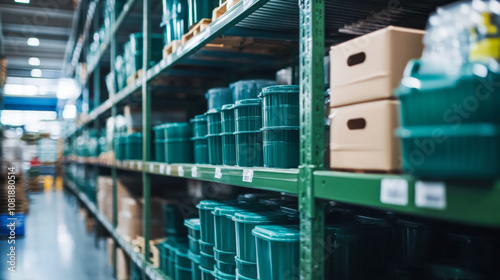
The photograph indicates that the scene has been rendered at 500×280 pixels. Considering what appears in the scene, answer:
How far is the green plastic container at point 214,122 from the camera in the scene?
216 cm

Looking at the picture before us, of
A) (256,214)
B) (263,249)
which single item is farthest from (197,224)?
(263,249)

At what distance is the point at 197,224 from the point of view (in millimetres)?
2334

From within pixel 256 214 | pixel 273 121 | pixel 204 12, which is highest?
pixel 204 12

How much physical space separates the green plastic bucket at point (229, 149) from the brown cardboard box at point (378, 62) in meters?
0.89

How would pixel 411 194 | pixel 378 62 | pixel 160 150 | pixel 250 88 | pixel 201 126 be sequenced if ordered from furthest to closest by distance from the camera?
pixel 160 150, pixel 201 126, pixel 250 88, pixel 378 62, pixel 411 194

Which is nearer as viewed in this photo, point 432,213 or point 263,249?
point 432,213

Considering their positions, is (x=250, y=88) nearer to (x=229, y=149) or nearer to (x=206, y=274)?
(x=229, y=149)

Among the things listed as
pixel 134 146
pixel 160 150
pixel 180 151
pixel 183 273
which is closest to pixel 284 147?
pixel 180 151

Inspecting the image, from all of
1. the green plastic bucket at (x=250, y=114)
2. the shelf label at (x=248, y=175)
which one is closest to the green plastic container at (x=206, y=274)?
the shelf label at (x=248, y=175)

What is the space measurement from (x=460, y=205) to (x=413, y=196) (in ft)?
0.36

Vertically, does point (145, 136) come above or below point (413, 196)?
above

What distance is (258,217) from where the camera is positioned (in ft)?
5.69

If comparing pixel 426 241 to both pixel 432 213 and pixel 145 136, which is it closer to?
pixel 432 213

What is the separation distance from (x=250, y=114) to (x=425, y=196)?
1078mm
